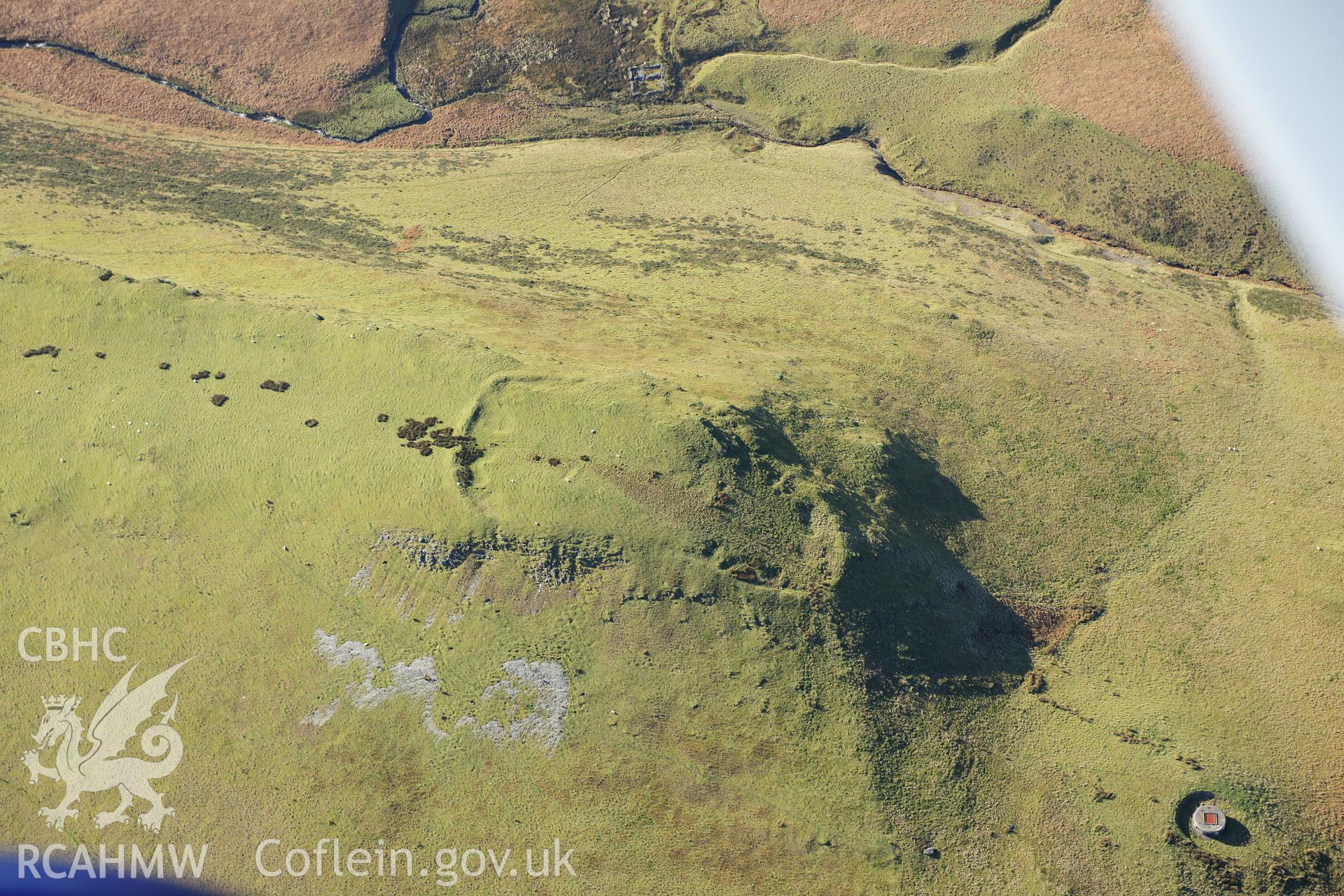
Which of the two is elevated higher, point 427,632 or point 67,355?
point 67,355

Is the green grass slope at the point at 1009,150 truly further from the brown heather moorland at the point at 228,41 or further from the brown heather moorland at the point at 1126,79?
the brown heather moorland at the point at 228,41

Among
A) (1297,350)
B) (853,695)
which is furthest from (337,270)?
(1297,350)

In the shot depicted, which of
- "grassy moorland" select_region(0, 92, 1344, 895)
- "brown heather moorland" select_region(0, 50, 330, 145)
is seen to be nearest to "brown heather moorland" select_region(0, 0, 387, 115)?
"brown heather moorland" select_region(0, 50, 330, 145)

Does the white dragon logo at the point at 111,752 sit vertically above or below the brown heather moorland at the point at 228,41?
below

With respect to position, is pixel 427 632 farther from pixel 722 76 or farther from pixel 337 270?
pixel 722 76

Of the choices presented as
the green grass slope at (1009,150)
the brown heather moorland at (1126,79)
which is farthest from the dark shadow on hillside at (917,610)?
the brown heather moorland at (1126,79)

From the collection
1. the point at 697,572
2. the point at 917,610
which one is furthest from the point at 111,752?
the point at 917,610
